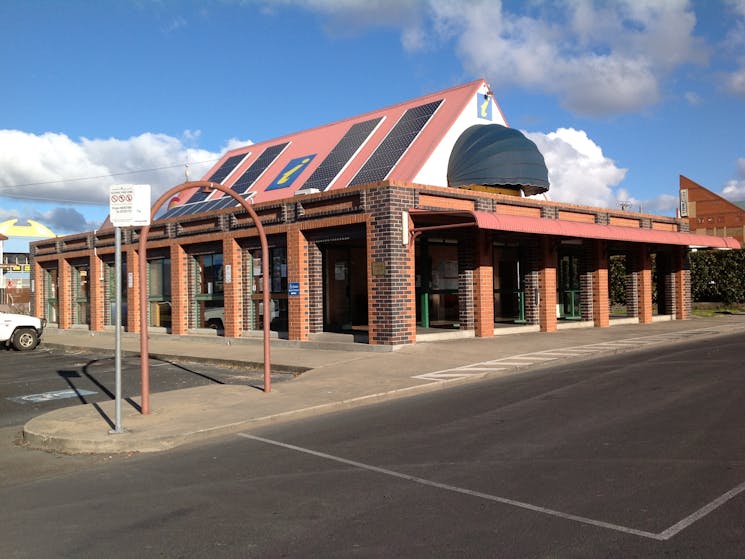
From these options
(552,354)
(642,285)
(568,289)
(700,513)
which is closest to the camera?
(700,513)

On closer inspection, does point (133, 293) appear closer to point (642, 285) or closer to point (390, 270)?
point (390, 270)

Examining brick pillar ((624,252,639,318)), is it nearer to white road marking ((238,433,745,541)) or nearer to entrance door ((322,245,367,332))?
entrance door ((322,245,367,332))

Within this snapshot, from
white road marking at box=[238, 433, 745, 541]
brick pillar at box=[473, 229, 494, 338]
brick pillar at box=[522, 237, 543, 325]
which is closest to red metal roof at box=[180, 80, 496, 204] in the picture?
brick pillar at box=[473, 229, 494, 338]

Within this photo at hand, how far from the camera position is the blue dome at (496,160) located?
20.9 meters

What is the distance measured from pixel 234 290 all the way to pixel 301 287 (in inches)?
127

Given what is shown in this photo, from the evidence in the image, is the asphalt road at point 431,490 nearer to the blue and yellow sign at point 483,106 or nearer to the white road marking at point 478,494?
the white road marking at point 478,494

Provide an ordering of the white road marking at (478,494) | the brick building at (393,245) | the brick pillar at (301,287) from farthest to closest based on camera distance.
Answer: the brick pillar at (301,287)
the brick building at (393,245)
the white road marking at (478,494)

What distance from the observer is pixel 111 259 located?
26.6m

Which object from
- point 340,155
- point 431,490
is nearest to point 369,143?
point 340,155

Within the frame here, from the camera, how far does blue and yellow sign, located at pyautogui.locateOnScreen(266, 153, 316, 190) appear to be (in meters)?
24.5

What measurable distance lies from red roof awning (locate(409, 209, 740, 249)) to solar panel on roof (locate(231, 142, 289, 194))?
36.7 feet

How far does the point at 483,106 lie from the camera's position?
2403 cm

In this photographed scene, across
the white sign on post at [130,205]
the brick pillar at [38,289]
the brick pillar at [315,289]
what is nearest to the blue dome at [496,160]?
the brick pillar at [315,289]

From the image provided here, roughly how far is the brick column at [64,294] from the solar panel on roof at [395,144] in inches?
588
